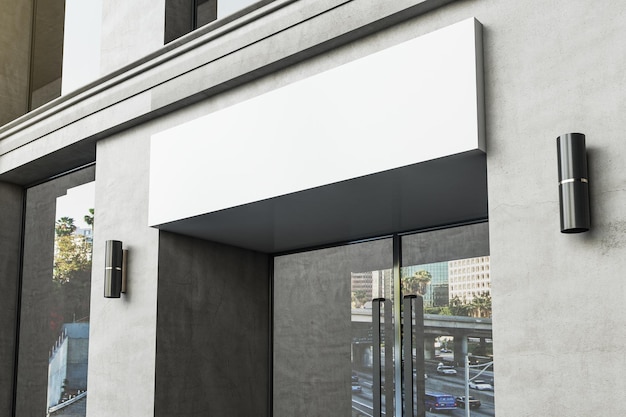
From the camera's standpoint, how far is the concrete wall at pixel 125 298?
5539mm

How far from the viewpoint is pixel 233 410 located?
6137 mm

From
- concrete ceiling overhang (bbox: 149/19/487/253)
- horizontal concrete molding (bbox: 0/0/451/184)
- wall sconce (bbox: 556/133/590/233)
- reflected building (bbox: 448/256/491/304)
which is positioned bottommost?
reflected building (bbox: 448/256/491/304)

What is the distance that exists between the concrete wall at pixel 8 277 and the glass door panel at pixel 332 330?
2949 millimetres

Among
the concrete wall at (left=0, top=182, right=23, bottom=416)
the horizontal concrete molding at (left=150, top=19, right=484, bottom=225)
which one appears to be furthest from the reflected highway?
the concrete wall at (left=0, top=182, right=23, bottom=416)

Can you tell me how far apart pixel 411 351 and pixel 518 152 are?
2.31 metres

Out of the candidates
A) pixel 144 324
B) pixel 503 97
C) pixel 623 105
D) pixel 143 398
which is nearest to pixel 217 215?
pixel 144 324

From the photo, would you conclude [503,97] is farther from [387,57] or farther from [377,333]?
[377,333]

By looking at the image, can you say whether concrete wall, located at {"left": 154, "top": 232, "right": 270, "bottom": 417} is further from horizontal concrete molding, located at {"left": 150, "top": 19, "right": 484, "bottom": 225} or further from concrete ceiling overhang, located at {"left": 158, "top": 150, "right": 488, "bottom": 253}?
horizontal concrete molding, located at {"left": 150, "top": 19, "right": 484, "bottom": 225}

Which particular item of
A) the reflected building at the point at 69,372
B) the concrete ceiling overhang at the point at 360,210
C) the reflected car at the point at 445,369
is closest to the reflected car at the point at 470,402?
the reflected car at the point at 445,369

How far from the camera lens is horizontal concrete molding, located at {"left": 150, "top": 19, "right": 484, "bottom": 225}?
3.78 metres

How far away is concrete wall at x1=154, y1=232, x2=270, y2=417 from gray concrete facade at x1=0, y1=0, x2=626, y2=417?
4cm

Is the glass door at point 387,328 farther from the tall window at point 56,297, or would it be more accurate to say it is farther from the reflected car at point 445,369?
the tall window at point 56,297

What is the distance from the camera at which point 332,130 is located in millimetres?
4301

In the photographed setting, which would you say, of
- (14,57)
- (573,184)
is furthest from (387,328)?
(14,57)
